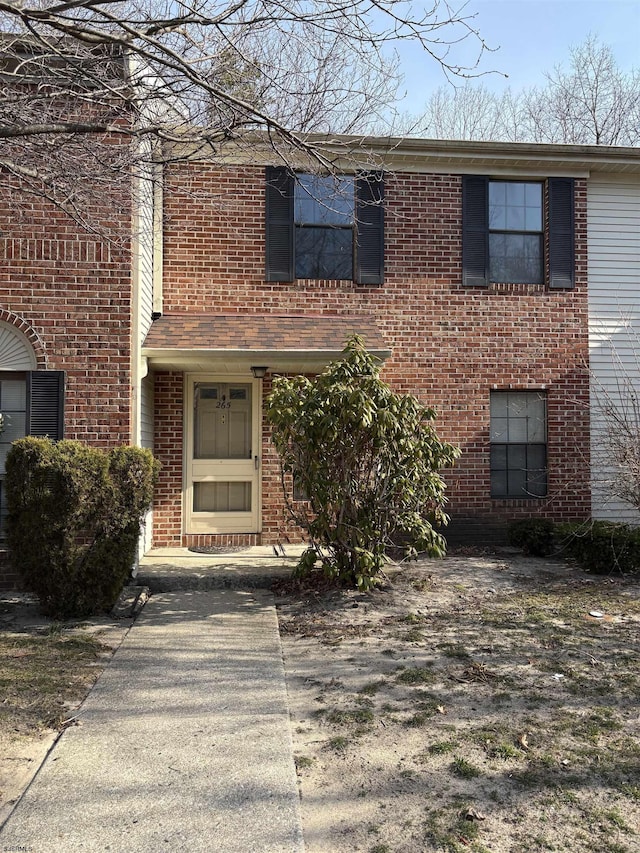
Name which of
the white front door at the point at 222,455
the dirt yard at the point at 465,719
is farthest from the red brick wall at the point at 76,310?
the dirt yard at the point at 465,719

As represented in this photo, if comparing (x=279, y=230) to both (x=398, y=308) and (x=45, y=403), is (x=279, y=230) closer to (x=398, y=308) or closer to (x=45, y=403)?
(x=398, y=308)

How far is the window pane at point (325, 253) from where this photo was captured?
29.6 ft

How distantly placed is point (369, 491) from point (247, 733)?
10.5ft

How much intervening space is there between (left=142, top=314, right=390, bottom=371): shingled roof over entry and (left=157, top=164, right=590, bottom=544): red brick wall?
300 millimetres

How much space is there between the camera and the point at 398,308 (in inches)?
357

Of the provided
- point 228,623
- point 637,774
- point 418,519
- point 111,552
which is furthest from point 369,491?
point 637,774

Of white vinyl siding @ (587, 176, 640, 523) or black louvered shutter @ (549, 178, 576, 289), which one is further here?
white vinyl siding @ (587, 176, 640, 523)

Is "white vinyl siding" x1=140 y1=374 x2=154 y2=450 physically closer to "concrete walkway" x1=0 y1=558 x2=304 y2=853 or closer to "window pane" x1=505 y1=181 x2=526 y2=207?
"concrete walkway" x1=0 y1=558 x2=304 y2=853

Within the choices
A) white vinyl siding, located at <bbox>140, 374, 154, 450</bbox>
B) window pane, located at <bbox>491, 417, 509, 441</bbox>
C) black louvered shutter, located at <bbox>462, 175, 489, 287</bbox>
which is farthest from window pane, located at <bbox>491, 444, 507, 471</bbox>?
white vinyl siding, located at <bbox>140, 374, 154, 450</bbox>

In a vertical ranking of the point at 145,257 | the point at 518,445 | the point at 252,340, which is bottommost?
the point at 518,445

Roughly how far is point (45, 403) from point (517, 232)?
22.4ft

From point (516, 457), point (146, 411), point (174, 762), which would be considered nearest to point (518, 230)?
point (516, 457)

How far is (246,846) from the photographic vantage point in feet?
8.36

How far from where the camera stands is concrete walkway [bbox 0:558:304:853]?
2.63 meters
